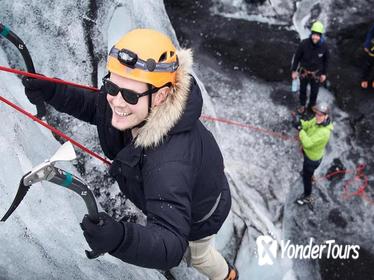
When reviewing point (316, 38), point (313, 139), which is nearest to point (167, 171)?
point (313, 139)

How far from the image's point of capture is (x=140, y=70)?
8.21ft

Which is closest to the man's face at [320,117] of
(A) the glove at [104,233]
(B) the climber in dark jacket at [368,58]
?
(B) the climber in dark jacket at [368,58]

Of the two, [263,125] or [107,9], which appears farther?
[263,125]

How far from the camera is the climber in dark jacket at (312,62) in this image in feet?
21.3

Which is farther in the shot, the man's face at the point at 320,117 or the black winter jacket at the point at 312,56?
the black winter jacket at the point at 312,56

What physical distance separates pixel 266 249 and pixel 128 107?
334 cm

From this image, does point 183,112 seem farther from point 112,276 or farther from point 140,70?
point 112,276

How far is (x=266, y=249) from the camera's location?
5.38 meters

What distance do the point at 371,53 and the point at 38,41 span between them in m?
5.10

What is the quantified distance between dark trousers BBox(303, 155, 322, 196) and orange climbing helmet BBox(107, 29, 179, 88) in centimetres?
368

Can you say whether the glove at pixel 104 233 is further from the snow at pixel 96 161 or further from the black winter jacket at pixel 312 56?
the black winter jacket at pixel 312 56

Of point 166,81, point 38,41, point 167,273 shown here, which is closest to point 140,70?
point 166,81

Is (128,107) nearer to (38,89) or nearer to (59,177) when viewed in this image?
(59,177)

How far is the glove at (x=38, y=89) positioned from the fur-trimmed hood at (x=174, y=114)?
2.75 feet
